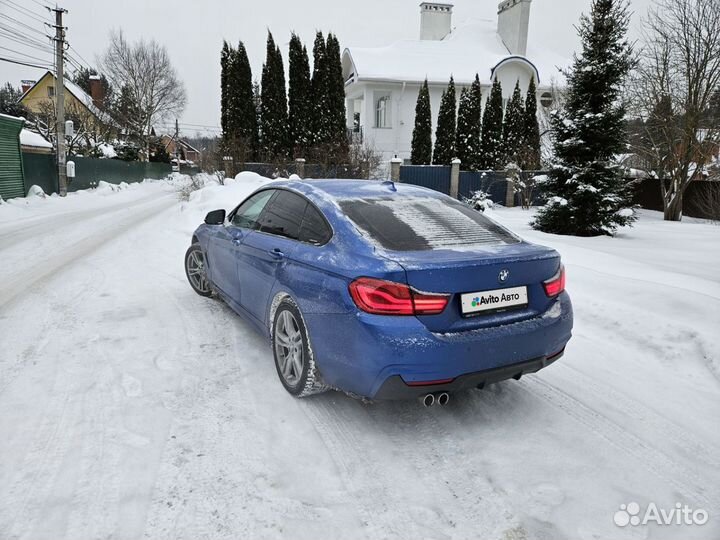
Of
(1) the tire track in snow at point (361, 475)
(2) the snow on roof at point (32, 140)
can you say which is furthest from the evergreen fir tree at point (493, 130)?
(1) the tire track in snow at point (361, 475)

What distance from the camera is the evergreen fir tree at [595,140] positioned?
1173 centimetres

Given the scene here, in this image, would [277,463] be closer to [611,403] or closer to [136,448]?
[136,448]

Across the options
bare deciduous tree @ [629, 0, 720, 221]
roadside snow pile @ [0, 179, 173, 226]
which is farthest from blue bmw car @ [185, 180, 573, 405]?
bare deciduous tree @ [629, 0, 720, 221]

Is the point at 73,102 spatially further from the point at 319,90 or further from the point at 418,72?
the point at 418,72

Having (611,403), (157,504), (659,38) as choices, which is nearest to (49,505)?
(157,504)

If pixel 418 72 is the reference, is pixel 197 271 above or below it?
below

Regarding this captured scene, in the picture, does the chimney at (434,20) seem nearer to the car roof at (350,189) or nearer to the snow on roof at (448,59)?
the snow on roof at (448,59)

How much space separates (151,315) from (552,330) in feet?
12.9

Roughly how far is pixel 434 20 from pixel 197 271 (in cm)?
3270

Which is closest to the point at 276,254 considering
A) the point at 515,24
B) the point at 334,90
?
the point at 334,90

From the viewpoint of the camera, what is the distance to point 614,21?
11.8 m

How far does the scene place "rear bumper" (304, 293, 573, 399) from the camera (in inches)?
95.3

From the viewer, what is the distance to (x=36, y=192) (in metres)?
18.8

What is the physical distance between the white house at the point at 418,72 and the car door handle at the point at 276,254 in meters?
22.1
